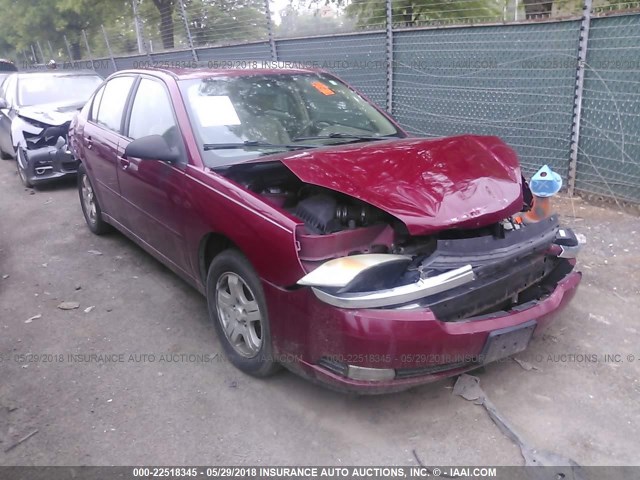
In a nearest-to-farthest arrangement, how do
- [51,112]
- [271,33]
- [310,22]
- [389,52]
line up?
1. [389,52]
2. [51,112]
3. [310,22]
4. [271,33]

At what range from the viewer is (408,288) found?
240cm

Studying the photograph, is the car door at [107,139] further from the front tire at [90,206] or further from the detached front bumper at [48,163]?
the detached front bumper at [48,163]

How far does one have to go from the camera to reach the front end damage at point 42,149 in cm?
750

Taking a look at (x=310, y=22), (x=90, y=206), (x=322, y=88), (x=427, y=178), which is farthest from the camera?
(x=310, y=22)

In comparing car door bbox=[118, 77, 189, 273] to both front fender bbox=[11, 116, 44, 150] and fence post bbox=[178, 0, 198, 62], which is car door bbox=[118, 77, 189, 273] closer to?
front fender bbox=[11, 116, 44, 150]

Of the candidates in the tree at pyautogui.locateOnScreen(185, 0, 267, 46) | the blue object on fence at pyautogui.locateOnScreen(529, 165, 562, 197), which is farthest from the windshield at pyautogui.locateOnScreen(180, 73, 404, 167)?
the tree at pyautogui.locateOnScreen(185, 0, 267, 46)

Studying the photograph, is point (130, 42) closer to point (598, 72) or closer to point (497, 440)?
point (598, 72)

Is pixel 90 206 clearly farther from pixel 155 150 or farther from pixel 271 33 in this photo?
pixel 271 33

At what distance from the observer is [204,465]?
255cm

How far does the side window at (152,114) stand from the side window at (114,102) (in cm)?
29

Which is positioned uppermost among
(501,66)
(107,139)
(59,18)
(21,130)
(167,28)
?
(59,18)

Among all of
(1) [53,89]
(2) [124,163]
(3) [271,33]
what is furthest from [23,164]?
(3) [271,33]

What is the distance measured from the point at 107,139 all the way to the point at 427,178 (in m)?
3.06

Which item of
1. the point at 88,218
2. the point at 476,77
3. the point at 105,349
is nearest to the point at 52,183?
the point at 88,218
